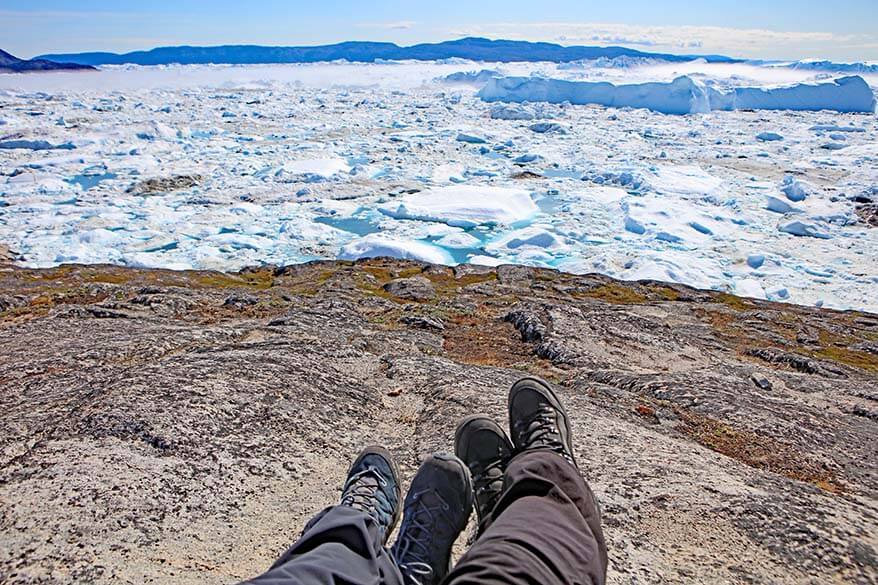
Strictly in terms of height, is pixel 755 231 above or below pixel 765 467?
below

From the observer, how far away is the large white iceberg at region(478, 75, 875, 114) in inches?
2854

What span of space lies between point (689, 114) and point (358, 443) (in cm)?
8029

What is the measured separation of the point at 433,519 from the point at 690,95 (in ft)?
261

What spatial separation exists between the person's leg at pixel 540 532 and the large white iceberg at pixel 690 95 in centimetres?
7781

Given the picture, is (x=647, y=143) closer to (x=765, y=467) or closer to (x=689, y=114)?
(x=689, y=114)

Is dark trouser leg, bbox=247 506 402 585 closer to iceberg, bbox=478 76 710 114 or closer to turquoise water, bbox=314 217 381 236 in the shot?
turquoise water, bbox=314 217 381 236

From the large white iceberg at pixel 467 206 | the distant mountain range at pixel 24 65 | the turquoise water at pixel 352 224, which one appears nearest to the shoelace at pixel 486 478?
the turquoise water at pixel 352 224

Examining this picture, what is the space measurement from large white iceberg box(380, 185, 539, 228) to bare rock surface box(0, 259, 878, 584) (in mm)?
21600

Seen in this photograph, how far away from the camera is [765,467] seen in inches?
203

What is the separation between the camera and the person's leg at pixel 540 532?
2121 millimetres

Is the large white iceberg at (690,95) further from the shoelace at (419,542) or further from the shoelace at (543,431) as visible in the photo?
the shoelace at (419,542)

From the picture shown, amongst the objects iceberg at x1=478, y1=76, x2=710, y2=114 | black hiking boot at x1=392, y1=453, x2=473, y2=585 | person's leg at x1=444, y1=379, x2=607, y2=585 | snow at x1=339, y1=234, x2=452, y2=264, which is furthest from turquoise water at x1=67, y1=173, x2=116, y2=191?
iceberg at x1=478, y1=76, x2=710, y2=114

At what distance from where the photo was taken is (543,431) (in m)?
3.87

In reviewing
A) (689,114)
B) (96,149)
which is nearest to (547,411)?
(96,149)
